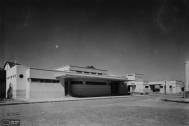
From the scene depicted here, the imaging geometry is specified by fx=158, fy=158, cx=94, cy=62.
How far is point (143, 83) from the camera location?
6638 centimetres

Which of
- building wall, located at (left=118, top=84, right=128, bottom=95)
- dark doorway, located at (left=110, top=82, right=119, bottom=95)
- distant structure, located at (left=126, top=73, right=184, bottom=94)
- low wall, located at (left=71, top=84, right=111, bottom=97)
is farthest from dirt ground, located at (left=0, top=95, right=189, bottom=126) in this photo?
distant structure, located at (left=126, top=73, right=184, bottom=94)

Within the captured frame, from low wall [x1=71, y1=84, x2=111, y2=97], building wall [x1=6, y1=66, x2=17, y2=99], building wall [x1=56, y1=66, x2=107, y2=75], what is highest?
building wall [x1=56, y1=66, x2=107, y2=75]

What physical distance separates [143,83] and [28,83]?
49.9 metres

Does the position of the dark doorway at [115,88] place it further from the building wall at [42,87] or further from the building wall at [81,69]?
the building wall at [42,87]

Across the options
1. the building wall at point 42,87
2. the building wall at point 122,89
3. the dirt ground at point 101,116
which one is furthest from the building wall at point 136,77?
the dirt ground at point 101,116

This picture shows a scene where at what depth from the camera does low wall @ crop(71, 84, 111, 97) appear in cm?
3453

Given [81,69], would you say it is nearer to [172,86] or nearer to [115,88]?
[115,88]

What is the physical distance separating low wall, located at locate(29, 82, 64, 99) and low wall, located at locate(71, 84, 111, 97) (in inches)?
137

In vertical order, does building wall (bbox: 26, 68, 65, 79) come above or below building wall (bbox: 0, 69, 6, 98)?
above

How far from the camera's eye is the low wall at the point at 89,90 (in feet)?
113

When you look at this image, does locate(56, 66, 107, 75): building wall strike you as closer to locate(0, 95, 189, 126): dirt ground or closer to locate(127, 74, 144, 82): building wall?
locate(127, 74, 144, 82): building wall

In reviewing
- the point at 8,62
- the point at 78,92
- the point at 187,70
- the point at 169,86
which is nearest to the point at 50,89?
the point at 78,92

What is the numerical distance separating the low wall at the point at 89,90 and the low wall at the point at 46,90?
348cm

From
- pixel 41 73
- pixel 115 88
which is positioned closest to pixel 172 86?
pixel 115 88
